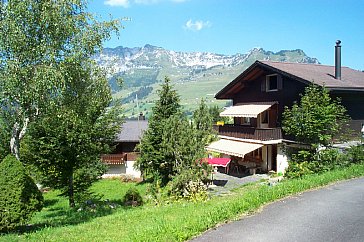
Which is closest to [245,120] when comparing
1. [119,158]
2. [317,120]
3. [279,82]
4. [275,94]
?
[275,94]

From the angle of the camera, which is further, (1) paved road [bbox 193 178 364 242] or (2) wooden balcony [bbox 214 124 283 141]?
(2) wooden balcony [bbox 214 124 283 141]

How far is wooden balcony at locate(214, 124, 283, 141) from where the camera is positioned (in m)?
21.6

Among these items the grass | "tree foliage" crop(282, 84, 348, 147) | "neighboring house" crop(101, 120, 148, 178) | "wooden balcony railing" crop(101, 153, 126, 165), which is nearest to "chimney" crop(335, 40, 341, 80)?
"tree foliage" crop(282, 84, 348, 147)

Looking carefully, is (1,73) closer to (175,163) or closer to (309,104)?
(175,163)

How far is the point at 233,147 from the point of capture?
76.5 feet

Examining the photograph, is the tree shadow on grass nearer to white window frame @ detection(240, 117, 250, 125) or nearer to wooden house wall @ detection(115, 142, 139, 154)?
white window frame @ detection(240, 117, 250, 125)

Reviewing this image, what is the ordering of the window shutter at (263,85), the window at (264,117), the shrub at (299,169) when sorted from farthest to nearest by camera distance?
the window at (264,117) < the window shutter at (263,85) < the shrub at (299,169)

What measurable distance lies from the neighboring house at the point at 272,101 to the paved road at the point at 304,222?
38.3ft

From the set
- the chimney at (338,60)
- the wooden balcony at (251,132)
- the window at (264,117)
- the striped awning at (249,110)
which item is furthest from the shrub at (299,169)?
the window at (264,117)

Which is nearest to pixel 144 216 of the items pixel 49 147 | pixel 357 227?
A: pixel 357 227

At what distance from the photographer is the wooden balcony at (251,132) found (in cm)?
2159

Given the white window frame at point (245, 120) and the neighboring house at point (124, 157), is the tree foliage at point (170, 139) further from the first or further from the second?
the neighboring house at point (124, 157)

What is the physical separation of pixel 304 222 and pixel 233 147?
16.5 metres

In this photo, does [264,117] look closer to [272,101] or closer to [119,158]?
[272,101]
